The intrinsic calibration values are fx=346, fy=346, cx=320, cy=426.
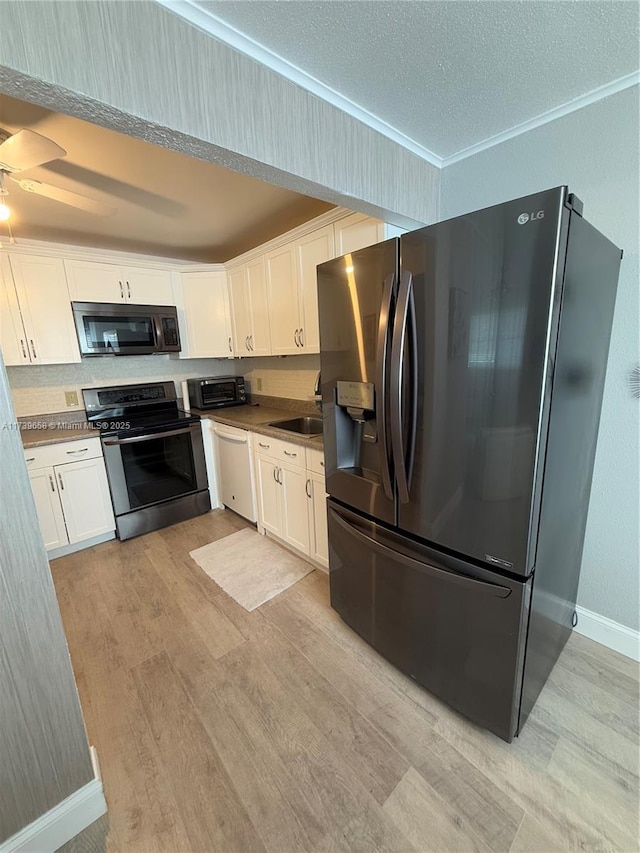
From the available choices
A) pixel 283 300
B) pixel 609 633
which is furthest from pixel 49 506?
pixel 609 633

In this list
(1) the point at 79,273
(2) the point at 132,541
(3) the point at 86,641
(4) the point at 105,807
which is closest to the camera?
(4) the point at 105,807

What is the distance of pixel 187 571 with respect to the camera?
2.47m

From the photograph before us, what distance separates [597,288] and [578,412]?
457mm

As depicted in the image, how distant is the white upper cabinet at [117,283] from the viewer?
2709 millimetres

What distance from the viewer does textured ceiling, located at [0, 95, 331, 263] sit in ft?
5.05

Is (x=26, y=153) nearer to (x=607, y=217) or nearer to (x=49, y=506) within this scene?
(x=49, y=506)

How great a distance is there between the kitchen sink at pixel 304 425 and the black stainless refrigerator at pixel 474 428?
1245mm

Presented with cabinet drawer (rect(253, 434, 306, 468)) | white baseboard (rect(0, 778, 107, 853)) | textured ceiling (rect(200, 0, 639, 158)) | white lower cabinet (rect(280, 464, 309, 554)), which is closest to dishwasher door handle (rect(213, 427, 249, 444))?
cabinet drawer (rect(253, 434, 306, 468))

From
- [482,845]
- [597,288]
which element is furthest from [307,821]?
[597,288]

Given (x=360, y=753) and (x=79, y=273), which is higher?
(x=79, y=273)

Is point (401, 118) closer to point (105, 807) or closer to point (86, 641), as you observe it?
point (105, 807)

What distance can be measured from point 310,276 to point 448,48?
1.32m

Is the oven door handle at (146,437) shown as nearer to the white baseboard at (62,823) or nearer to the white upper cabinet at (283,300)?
the white upper cabinet at (283,300)

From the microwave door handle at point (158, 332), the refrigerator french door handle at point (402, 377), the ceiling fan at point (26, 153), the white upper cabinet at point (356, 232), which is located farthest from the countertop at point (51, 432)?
the refrigerator french door handle at point (402, 377)
